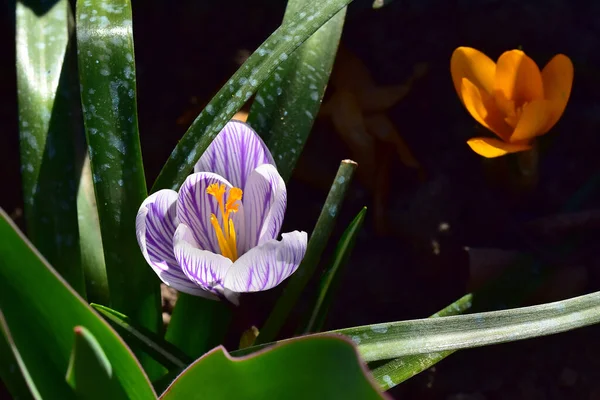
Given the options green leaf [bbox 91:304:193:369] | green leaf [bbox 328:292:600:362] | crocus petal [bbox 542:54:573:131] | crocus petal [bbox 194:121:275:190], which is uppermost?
crocus petal [bbox 194:121:275:190]

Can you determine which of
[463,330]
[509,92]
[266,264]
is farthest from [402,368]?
[509,92]

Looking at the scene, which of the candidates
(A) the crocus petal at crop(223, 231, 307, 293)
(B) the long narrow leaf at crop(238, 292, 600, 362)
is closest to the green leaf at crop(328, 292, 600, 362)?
(B) the long narrow leaf at crop(238, 292, 600, 362)

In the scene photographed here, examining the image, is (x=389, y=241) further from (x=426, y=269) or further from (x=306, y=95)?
(x=306, y=95)

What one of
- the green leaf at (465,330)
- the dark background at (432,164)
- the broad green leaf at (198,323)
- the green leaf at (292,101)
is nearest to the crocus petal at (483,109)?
the dark background at (432,164)

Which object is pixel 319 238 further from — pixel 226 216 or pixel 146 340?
pixel 146 340

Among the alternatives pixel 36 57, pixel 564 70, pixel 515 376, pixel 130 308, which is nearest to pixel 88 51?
pixel 36 57

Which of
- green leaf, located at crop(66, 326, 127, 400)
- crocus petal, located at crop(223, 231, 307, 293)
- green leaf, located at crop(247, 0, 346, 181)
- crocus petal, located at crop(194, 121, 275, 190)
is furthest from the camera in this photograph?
green leaf, located at crop(247, 0, 346, 181)

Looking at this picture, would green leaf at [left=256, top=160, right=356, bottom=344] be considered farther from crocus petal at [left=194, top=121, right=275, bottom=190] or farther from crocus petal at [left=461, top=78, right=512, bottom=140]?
crocus petal at [left=461, top=78, right=512, bottom=140]
